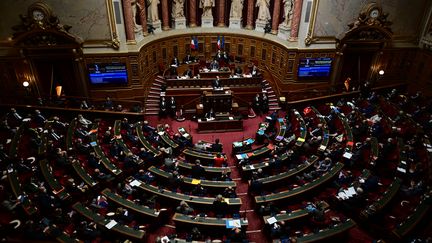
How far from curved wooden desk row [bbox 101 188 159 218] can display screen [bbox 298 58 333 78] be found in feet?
46.4

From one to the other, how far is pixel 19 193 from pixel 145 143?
5971mm

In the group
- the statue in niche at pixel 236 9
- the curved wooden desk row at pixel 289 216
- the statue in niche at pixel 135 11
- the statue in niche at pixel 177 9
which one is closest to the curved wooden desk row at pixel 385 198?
the curved wooden desk row at pixel 289 216

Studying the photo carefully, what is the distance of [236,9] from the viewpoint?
24.4 metres

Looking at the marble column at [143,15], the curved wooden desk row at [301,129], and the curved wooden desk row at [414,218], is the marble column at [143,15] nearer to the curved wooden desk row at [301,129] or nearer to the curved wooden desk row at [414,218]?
the curved wooden desk row at [301,129]

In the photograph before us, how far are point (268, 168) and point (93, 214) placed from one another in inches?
308

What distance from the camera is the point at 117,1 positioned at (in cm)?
1862

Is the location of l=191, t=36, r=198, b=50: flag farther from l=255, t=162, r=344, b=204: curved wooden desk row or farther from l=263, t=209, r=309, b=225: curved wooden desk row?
l=263, t=209, r=309, b=225: curved wooden desk row

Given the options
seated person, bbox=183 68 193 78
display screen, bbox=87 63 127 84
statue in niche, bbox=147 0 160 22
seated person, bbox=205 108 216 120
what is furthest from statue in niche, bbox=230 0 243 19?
display screen, bbox=87 63 127 84

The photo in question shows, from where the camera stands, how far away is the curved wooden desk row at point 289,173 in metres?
13.7

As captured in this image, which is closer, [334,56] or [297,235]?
[297,235]

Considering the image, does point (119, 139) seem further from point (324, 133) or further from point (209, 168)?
point (324, 133)

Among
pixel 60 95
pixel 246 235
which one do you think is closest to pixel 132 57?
pixel 60 95

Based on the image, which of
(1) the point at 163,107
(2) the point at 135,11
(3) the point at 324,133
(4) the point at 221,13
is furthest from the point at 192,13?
(3) the point at 324,133

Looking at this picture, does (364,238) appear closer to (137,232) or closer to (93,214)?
(137,232)
